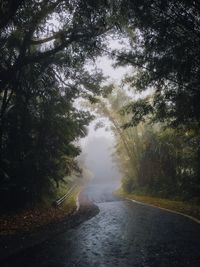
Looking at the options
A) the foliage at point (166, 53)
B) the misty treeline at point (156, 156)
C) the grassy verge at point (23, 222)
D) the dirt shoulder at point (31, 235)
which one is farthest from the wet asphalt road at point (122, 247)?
the misty treeline at point (156, 156)

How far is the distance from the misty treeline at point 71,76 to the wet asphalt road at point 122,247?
6330 millimetres

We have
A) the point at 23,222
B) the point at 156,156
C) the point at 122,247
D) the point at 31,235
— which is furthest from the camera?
the point at 156,156

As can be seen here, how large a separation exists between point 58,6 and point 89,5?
6.95 feet

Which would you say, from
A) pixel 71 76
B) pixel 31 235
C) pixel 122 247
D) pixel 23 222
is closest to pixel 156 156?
pixel 71 76

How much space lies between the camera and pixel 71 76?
58.6ft

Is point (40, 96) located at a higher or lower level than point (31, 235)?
higher

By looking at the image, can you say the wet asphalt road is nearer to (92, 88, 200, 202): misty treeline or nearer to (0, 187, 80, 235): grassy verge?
(0, 187, 80, 235): grassy verge

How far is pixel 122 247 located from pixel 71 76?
454 inches

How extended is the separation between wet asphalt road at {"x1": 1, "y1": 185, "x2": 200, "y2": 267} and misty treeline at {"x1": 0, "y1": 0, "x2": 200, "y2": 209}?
20.8ft

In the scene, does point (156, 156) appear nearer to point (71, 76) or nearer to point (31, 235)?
point (71, 76)

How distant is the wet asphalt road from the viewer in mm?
7129

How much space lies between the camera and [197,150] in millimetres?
21203

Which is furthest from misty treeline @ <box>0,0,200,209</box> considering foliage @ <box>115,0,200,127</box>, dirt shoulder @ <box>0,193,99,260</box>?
dirt shoulder @ <box>0,193,99,260</box>

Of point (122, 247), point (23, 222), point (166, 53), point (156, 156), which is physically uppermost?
point (166, 53)
